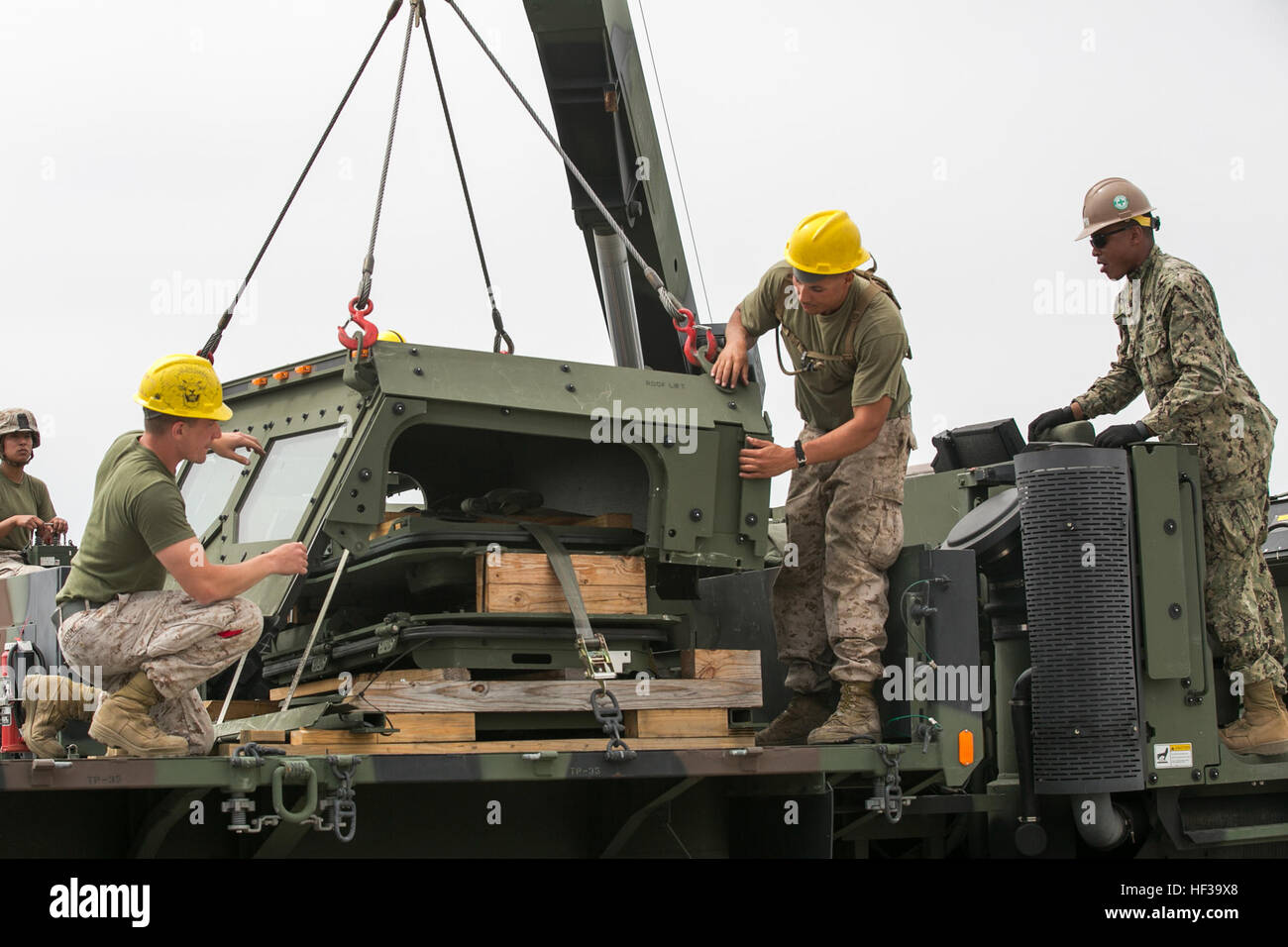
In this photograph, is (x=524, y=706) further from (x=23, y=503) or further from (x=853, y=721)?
(x=23, y=503)

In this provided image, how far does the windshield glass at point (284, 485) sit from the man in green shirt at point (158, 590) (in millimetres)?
786

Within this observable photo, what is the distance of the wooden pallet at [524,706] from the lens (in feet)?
18.1

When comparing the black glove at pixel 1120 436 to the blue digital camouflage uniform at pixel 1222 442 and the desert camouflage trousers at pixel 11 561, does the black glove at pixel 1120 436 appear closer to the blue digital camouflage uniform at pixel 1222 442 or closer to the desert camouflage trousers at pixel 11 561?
the blue digital camouflage uniform at pixel 1222 442

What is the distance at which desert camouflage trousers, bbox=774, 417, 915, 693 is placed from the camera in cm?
652

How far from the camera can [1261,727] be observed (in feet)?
23.0

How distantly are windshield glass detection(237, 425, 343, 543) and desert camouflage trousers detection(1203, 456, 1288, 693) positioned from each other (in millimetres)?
3663

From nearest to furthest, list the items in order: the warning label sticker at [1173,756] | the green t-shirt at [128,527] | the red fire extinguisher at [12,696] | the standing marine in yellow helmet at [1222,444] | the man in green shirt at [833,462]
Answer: the green t-shirt at [128,527]
the red fire extinguisher at [12,696]
the man in green shirt at [833,462]
the warning label sticker at [1173,756]
the standing marine in yellow helmet at [1222,444]

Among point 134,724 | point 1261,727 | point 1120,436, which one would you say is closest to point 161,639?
point 134,724

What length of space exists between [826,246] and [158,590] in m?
2.77

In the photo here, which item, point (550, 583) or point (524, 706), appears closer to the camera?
point (524, 706)

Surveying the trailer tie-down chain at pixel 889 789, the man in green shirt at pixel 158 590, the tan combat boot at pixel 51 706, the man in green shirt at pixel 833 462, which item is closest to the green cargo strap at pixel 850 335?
the man in green shirt at pixel 833 462

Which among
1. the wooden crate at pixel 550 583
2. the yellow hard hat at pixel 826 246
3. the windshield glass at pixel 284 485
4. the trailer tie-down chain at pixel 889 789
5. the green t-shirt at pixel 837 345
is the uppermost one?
the yellow hard hat at pixel 826 246
